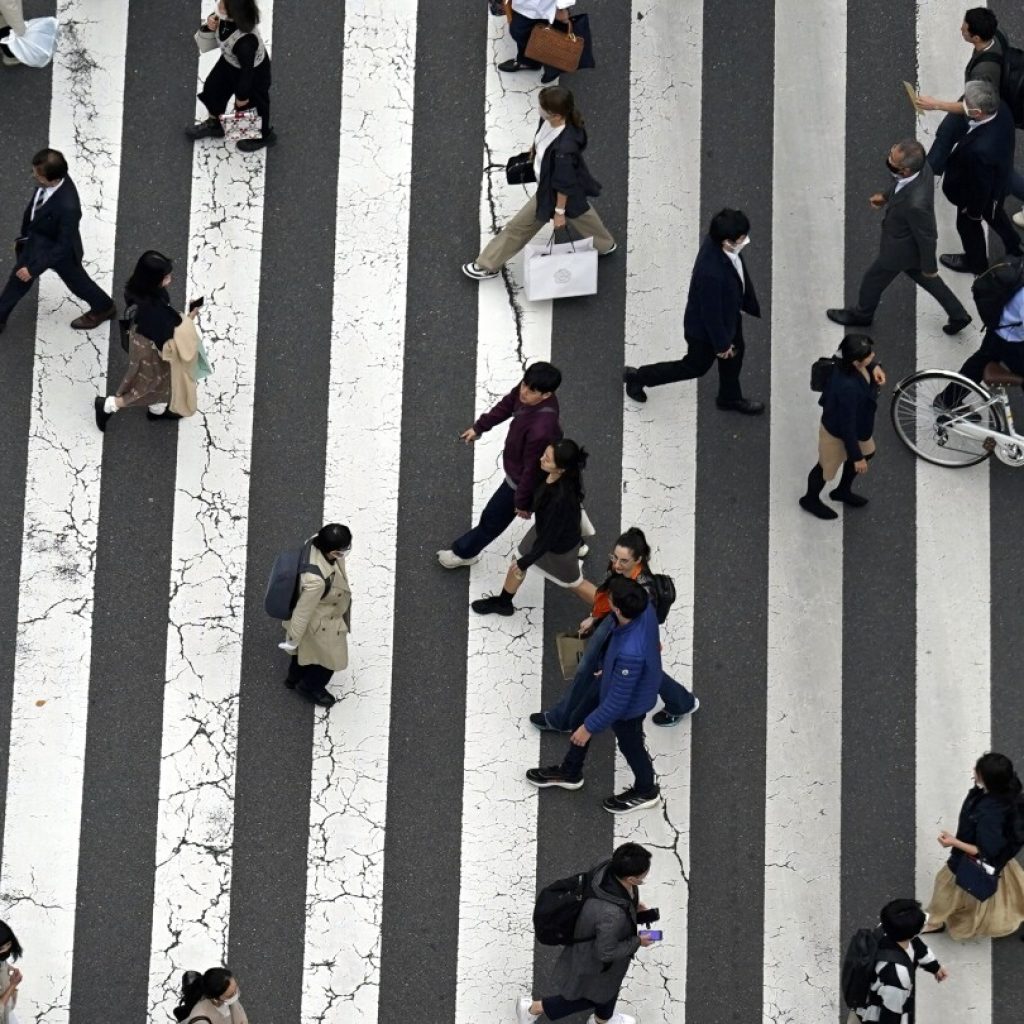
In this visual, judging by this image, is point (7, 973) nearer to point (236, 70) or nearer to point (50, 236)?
point (50, 236)

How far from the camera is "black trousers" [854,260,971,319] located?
1360 cm

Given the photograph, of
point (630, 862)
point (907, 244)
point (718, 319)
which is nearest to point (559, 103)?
point (718, 319)

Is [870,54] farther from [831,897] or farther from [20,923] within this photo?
[20,923]

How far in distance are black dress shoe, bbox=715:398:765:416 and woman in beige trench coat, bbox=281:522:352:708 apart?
9.92 feet

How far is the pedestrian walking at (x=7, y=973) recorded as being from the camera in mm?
10906

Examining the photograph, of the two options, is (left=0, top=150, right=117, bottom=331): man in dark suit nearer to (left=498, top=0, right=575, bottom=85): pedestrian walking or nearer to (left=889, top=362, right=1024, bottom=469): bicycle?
(left=498, top=0, right=575, bottom=85): pedestrian walking

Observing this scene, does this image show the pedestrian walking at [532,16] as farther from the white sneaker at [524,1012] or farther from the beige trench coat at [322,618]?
the white sneaker at [524,1012]

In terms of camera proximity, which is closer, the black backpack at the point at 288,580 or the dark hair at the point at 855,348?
the black backpack at the point at 288,580

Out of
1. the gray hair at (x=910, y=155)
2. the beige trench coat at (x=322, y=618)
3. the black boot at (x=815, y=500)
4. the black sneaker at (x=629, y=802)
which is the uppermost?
the gray hair at (x=910, y=155)

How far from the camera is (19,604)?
509 inches

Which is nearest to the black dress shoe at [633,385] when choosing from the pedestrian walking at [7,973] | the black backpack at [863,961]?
the black backpack at [863,961]

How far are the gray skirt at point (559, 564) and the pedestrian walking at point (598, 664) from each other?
0.53 ft

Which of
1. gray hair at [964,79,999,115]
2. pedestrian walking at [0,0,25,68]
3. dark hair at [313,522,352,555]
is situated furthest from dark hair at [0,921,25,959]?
gray hair at [964,79,999,115]

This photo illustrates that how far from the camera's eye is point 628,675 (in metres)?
11.7
